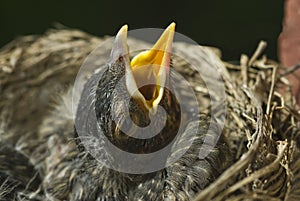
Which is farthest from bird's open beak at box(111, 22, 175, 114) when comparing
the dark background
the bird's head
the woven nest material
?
the dark background

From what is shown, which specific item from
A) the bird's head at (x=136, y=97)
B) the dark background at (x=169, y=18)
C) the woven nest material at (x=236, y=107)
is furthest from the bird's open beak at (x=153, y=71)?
the dark background at (x=169, y=18)

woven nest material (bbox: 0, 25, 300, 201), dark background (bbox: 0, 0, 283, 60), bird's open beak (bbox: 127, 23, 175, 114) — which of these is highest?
bird's open beak (bbox: 127, 23, 175, 114)

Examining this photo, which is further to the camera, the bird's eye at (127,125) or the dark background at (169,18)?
the dark background at (169,18)

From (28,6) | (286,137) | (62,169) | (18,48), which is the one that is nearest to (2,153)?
(62,169)

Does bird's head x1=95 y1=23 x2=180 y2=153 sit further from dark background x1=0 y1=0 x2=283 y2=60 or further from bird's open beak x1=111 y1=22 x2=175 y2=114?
dark background x1=0 y1=0 x2=283 y2=60

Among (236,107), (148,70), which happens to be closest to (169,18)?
(236,107)

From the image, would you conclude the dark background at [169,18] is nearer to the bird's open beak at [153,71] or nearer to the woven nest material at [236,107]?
the woven nest material at [236,107]

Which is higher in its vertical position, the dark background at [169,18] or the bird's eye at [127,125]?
the bird's eye at [127,125]
